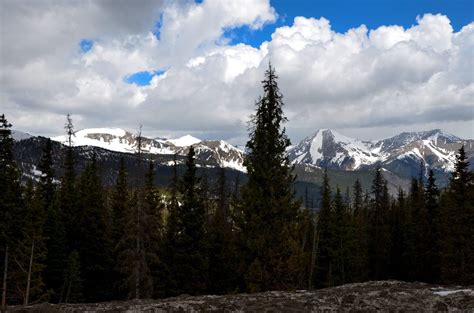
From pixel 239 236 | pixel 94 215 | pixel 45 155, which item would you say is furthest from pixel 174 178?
pixel 239 236

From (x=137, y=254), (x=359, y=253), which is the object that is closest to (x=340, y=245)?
(x=359, y=253)

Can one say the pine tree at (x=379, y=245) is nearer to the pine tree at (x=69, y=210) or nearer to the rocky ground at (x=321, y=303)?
the pine tree at (x=69, y=210)

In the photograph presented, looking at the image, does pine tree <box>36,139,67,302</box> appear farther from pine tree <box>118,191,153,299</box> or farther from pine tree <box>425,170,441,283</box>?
pine tree <box>425,170,441,283</box>

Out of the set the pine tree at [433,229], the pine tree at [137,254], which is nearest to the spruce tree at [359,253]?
the pine tree at [433,229]

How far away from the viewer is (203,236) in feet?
113

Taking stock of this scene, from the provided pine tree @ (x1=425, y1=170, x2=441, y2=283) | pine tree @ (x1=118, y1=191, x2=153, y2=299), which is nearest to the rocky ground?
pine tree @ (x1=118, y1=191, x2=153, y2=299)

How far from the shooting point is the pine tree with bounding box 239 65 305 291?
2138 cm

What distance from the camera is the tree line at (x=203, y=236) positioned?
22.0 m

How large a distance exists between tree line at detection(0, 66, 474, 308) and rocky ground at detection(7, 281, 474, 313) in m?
3.43

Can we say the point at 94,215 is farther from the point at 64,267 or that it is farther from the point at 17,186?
the point at 17,186

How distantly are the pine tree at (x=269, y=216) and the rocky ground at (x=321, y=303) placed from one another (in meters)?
6.19

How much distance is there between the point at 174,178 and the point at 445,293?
34809 mm

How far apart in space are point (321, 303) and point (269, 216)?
27.9 feet

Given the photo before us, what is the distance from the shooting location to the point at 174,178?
4575 centimetres
